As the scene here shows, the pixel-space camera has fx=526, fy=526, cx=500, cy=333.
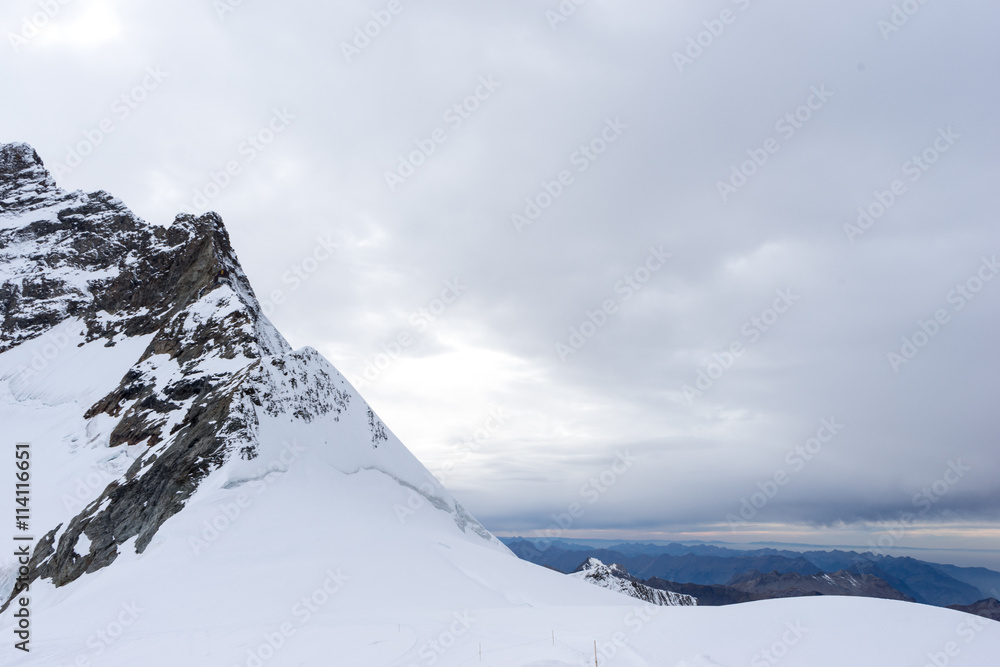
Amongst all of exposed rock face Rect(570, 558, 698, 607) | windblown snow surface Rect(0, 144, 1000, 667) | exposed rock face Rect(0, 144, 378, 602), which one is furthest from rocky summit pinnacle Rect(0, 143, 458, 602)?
exposed rock face Rect(570, 558, 698, 607)

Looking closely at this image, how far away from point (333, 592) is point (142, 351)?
4988cm

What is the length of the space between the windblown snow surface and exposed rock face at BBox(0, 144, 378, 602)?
0.66 m

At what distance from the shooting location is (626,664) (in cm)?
1412

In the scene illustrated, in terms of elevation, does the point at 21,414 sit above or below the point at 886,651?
above

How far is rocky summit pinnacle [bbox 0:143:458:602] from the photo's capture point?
110ft

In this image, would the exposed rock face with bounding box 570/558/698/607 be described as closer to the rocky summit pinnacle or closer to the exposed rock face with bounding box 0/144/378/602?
the rocky summit pinnacle

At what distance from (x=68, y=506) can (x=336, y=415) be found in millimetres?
20122

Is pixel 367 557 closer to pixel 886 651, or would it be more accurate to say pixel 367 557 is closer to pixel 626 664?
pixel 626 664

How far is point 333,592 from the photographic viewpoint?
23422 millimetres

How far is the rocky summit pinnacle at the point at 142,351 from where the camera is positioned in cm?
3353

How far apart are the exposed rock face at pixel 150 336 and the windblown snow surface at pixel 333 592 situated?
66 centimetres

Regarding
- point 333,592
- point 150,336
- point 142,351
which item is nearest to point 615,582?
point 142,351

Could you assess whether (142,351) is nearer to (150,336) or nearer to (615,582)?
(150,336)

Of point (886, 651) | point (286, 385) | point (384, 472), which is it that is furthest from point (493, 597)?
point (286, 385)
